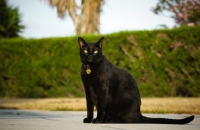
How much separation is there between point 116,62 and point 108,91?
9.08 metres

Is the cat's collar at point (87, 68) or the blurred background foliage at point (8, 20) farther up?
the blurred background foliage at point (8, 20)

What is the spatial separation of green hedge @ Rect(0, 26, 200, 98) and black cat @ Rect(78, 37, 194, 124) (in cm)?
849

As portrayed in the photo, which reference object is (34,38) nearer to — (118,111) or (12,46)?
(12,46)

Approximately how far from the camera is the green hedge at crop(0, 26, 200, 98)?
1320 centimetres

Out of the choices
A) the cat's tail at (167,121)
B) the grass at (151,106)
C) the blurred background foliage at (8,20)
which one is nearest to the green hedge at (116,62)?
the grass at (151,106)

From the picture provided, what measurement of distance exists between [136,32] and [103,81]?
906cm

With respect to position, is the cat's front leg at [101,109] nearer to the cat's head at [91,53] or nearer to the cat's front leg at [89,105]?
the cat's front leg at [89,105]

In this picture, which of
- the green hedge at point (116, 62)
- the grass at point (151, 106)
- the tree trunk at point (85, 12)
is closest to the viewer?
the grass at point (151, 106)

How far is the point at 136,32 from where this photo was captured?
538 inches

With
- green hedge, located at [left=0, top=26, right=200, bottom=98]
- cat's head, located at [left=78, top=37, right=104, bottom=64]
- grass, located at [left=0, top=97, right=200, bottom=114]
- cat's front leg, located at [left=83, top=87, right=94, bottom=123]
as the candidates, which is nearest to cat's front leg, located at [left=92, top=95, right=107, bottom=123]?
cat's front leg, located at [left=83, top=87, right=94, bottom=123]

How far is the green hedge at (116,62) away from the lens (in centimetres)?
1320

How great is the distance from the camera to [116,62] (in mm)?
13922

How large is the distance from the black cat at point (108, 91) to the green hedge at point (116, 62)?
8486 millimetres

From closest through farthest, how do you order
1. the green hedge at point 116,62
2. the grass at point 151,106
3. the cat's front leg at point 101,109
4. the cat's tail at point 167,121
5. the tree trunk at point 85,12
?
the cat's front leg at point 101,109 < the cat's tail at point 167,121 < the grass at point 151,106 < the green hedge at point 116,62 < the tree trunk at point 85,12
